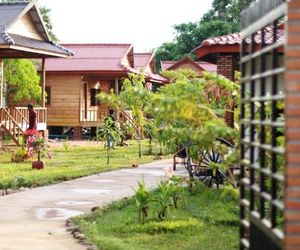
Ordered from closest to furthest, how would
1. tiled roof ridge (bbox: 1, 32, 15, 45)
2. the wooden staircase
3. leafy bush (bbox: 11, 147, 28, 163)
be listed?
leafy bush (bbox: 11, 147, 28, 163)
tiled roof ridge (bbox: 1, 32, 15, 45)
the wooden staircase

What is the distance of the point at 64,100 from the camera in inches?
1478

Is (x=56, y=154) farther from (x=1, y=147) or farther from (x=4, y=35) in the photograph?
(x=4, y=35)

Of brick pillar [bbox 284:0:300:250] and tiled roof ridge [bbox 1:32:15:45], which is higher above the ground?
tiled roof ridge [bbox 1:32:15:45]

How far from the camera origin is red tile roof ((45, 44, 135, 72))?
37594 millimetres

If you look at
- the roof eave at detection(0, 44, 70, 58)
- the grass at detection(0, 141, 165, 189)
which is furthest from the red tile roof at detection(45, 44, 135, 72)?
the roof eave at detection(0, 44, 70, 58)

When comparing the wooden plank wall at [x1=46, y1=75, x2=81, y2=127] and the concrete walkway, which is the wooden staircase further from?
the wooden plank wall at [x1=46, y1=75, x2=81, y2=127]

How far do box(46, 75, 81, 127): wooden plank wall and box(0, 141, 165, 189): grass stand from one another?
8.67 meters

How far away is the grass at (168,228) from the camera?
872 centimetres

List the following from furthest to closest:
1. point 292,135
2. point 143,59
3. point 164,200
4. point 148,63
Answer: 1. point 143,59
2. point 148,63
3. point 164,200
4. point 292,135

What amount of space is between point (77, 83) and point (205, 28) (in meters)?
30.7

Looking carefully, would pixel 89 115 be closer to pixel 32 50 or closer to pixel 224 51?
pixel 32 50

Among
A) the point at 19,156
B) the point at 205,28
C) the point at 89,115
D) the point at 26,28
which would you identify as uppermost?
the point at 205,28

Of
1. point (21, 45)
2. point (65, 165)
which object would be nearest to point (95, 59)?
point (21, 45)

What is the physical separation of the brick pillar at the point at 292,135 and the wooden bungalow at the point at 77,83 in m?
32.6
